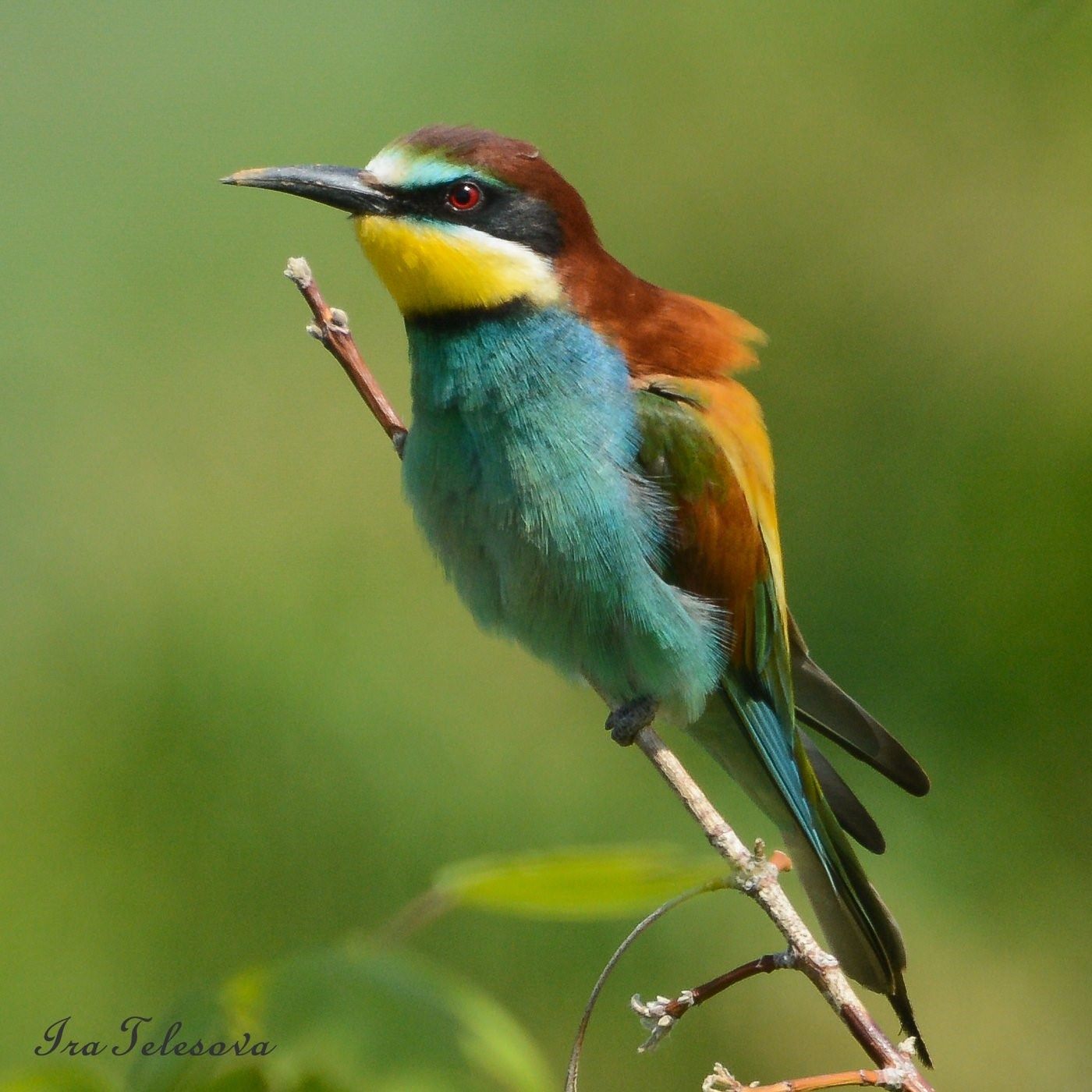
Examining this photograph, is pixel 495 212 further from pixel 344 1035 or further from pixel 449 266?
pixel 344 1035

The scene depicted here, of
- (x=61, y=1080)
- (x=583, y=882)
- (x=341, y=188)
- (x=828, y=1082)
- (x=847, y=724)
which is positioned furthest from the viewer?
(x=847, y=724)

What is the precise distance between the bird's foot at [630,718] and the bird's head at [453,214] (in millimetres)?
629

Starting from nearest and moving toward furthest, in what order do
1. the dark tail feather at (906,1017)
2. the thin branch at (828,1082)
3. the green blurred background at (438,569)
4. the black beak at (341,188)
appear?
the thin branch at (828,1082) → the dark tail feather at (906,1017) → the black beak at (341,188) → the green blurred background at (438,569)

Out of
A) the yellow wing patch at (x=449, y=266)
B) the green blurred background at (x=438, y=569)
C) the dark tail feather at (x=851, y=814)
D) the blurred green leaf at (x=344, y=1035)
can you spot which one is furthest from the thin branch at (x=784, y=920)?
the green blurred background at (x=438, y=569)

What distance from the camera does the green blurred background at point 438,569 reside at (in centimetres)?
296

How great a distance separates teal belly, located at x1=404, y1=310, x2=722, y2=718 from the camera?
2.09 m

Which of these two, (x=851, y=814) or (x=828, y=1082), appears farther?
(x=851, y=814)

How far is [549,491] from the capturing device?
2.08 meters

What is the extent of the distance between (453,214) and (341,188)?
A: 162 mm

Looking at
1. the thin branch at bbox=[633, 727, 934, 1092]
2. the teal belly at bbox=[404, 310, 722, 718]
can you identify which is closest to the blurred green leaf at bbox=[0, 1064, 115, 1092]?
the thin branch at bbox=[633, 727, 934, 1092]

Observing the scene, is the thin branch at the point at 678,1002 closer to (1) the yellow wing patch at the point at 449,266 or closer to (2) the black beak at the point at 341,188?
(1) the yellow wing patch at the point at 449,266

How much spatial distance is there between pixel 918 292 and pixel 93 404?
7.00 ft

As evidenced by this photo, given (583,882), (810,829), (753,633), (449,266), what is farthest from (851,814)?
(583,882)

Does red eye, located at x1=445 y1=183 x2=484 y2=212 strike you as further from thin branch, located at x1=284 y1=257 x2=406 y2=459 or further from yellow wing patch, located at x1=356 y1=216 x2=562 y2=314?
thin branch, located at x1=284 y1=257 x2=406 y2=459
